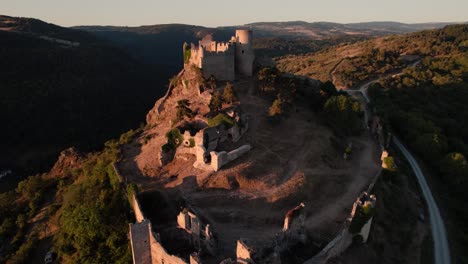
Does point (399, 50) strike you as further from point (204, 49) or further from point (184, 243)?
point (184, 243)

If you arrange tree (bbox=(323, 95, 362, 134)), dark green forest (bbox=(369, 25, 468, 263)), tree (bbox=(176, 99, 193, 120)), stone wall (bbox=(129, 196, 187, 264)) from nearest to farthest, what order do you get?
stone wall (bbox=(129, 196, 187, 264)), tree (bbox=(176, 99, 193, 120)), tree (bbox=(323, 95, 362, 134)), dark green forest (bbox=(369, 25, 468, 263))

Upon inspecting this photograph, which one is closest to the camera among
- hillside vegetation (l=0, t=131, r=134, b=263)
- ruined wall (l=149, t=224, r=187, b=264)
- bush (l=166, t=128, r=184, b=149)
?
ruined wall (l=149, t=224, r=187, b=264)

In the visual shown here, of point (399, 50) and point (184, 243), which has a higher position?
point (399, 50)

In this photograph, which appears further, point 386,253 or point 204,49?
point 204,49

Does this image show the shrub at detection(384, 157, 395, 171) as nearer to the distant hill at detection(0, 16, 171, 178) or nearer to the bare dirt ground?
the bare dirt ground

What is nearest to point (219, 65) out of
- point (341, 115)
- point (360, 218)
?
point (341, 115)

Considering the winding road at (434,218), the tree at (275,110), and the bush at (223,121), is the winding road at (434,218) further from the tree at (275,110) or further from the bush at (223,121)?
the bush at (223,121)

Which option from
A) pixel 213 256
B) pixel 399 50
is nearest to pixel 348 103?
pixel 213 256

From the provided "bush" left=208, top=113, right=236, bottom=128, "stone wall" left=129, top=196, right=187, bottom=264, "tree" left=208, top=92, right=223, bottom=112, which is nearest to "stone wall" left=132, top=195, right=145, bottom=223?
"stone wall" left=129, top=196, right=187, bottom=264
